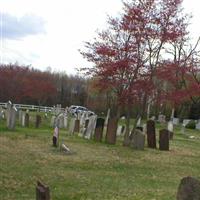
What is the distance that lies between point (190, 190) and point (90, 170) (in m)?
7.97

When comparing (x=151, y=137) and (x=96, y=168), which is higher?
(x=151, y=137)

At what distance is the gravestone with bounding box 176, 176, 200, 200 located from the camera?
17.0 ft

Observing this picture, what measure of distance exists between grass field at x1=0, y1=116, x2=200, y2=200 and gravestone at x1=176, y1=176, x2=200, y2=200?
430 cm

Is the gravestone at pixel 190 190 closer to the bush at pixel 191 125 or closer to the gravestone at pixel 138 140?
the gravestone at pixel 138 140

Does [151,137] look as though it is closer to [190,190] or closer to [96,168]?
[96,168]

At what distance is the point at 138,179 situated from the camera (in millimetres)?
12242

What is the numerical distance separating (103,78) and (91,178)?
36.2 feet

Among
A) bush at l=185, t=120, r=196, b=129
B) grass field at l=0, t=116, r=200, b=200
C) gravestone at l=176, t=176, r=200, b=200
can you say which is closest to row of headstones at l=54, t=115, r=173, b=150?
grass field at l=0, t=116, r=200, b=200

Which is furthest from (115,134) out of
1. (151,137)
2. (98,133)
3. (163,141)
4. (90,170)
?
(90,170)

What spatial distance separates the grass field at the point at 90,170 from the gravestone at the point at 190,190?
14.1ft

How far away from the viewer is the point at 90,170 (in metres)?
13.1

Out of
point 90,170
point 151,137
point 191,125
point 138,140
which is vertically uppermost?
point 191,125

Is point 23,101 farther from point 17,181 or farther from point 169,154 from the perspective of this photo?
point 17,181

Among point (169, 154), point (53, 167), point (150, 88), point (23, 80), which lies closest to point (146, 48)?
point (150, 88)
